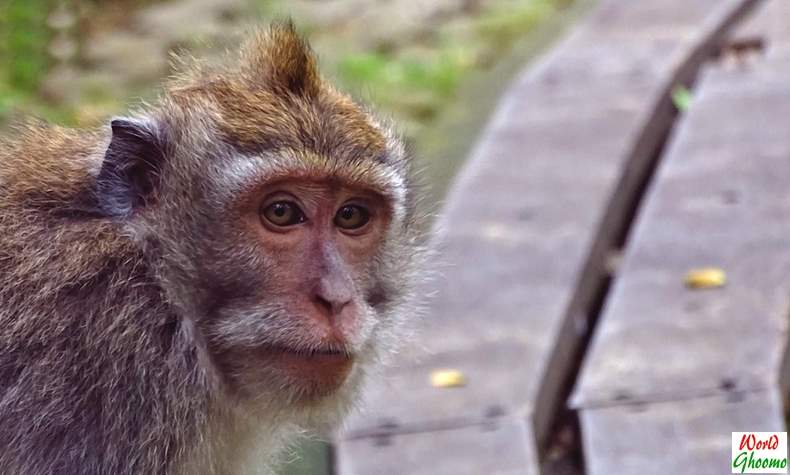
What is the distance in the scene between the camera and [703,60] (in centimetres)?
750

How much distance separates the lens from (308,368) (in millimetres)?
3326

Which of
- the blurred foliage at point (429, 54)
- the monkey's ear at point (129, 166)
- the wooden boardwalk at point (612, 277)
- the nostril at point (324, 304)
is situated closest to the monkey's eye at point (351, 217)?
the nostril at point (324, 304)

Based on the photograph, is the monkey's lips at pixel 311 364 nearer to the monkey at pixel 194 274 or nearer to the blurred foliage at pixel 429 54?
the monkey at pixel 194 274

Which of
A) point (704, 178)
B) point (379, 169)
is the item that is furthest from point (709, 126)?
point (379, 169)

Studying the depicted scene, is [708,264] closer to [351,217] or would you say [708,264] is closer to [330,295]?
[351,217]

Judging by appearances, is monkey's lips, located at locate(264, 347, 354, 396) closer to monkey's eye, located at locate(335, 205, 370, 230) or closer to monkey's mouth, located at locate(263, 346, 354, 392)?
monkey's mouth, located at locate(263, 346, 354, 392)

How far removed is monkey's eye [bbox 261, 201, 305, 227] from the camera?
3.35 m

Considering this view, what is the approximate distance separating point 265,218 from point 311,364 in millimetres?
331

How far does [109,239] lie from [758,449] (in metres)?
2.09

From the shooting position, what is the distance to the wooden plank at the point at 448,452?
4621 mm

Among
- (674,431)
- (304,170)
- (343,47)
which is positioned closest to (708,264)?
(674,431)

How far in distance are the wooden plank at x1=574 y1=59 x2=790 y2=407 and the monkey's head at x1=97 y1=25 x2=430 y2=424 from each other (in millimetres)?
1607

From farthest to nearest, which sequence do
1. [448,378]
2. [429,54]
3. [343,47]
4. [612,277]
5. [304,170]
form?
[343,47] < [429,54] < [612,277] < [448,378] < [304,170]

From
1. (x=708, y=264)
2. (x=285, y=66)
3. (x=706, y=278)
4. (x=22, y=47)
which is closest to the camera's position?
(x=285, y=66)
